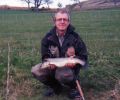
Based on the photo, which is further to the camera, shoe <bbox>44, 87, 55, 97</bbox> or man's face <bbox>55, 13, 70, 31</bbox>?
shoe <bbox>44, 87, 55, 97</bbox>

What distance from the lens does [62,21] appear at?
6.38m

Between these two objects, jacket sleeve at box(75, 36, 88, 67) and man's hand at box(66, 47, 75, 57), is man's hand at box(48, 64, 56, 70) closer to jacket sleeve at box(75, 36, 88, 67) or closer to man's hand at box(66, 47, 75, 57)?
man's hand at box(66, 47, 75, 57)

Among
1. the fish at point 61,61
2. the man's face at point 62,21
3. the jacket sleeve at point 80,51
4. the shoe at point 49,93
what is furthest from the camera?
the shoe at point 49,93

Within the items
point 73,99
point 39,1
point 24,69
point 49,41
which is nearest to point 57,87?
point 73,99

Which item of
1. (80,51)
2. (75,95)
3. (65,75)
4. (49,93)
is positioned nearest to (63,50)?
(80,51)

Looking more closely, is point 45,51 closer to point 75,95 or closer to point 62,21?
point 62,21

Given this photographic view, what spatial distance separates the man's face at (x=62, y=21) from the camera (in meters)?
6.37

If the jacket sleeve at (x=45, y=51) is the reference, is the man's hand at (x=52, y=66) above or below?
below

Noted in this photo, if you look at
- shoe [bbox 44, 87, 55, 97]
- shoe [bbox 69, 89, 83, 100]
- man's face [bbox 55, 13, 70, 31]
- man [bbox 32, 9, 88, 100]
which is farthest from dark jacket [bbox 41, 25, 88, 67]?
shoe [bbox 44, 87, 55, 97]

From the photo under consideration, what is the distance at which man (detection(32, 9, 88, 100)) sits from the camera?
21.1 ft

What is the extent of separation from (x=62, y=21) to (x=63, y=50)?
0.50 meters

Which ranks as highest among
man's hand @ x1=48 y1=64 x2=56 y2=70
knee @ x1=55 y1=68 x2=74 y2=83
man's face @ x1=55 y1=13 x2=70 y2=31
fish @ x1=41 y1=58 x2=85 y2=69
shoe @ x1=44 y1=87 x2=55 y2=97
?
man's face @ x1=55 y1=13 x2=70 y2=31

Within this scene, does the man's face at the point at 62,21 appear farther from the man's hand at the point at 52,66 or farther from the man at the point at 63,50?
the man's hand at the point at 52,66

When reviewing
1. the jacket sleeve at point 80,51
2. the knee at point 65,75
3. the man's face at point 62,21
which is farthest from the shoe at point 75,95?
the man's face at point 62,21
